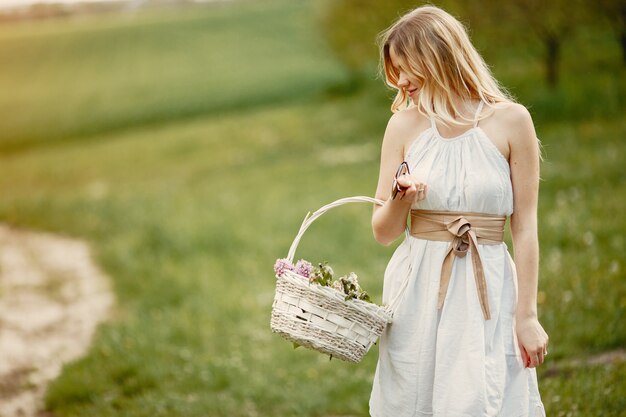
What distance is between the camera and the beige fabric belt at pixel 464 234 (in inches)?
117

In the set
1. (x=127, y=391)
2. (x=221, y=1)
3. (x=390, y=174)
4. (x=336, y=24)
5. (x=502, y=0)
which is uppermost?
(x=221, y=1)

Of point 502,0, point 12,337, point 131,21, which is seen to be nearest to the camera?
point 12,337

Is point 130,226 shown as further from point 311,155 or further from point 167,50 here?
point 167,50

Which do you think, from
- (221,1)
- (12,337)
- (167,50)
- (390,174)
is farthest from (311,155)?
(221,1)

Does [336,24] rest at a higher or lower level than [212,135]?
higher

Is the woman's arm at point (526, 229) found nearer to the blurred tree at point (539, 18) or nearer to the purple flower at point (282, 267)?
the purple flower at point (282, 267)

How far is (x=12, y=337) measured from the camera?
7.97 meters

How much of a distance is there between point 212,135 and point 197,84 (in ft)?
36.9

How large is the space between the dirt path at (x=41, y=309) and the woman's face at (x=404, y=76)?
4.52 metres

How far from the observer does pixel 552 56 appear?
1591 cm

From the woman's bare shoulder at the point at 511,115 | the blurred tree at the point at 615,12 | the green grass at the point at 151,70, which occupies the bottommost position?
the woman's bare shoulder at the point at 511,115

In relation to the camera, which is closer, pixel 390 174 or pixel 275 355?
pixel 390 174

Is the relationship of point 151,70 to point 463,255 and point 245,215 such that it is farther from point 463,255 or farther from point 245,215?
point 463,255

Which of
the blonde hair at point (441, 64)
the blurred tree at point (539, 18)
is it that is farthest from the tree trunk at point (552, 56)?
the blonde hair at point (441, 64)
